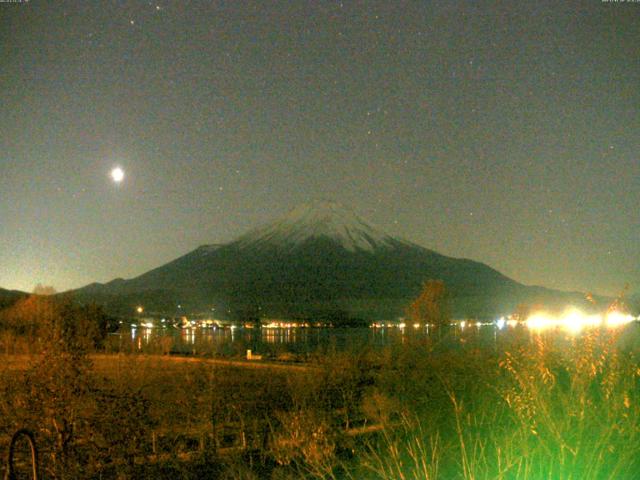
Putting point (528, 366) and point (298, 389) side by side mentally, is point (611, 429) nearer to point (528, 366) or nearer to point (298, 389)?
point (528, 366)

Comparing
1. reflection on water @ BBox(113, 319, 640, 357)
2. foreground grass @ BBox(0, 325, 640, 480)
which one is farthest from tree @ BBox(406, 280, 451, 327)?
foreground grass @ BBox(0, 325, 640, 480)

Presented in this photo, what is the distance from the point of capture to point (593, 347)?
209 inches

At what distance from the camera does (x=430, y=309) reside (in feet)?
141

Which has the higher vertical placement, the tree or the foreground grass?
the tree

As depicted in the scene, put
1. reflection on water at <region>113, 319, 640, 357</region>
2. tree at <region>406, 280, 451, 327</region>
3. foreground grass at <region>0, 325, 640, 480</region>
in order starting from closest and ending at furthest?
foreground grass at <region>0, 325, 640, 480</region> → reflection on water at <region>113, 319, 640, 357</region> → tree at <region>406, 280, 451, 327</region>

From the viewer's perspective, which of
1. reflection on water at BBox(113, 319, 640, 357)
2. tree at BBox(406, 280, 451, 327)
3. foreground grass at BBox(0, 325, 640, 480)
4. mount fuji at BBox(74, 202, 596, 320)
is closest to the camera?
foreground grass at BBox(0, 325, 640, 480)

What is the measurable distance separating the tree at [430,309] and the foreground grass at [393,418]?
78.2 ft

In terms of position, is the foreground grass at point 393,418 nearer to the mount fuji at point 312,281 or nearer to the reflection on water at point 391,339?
the reflection on water at point 391,339

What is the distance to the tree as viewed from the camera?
42.4m

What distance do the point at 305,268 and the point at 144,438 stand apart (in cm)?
13120

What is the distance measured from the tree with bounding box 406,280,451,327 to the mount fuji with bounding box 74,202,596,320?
48.6 meters

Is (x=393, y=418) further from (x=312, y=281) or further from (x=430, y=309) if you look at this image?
(x=312, y=281)

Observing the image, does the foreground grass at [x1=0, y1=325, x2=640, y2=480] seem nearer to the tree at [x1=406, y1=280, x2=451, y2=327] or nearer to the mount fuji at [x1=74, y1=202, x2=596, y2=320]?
the tree at [x1=406, y1=280, x2=451, y2=327]

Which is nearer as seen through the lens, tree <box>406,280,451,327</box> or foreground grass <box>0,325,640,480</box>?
foreground grass <box>0,325,640,480</box>
